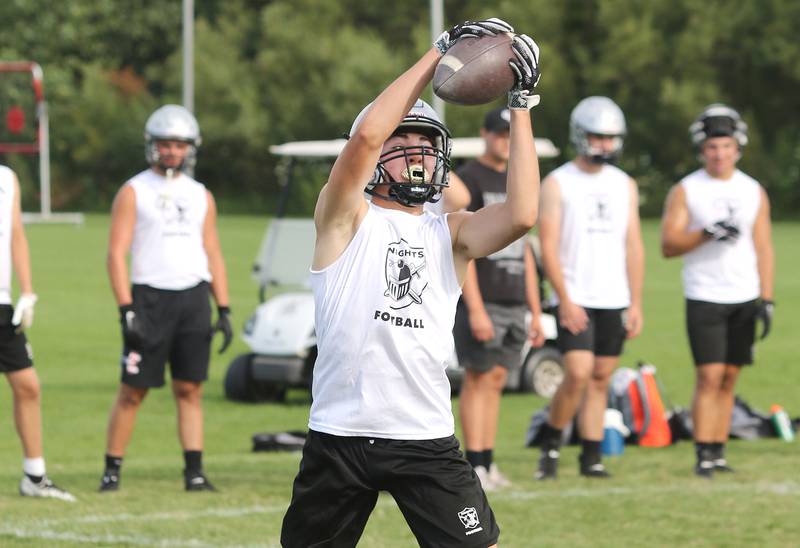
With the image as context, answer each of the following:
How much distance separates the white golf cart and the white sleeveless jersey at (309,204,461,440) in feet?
27.4

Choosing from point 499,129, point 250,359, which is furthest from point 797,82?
point 499,129

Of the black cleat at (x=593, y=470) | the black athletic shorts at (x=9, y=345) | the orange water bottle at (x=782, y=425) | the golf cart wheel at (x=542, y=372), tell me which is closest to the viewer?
the black athletic shorts at (x=9, y=345)

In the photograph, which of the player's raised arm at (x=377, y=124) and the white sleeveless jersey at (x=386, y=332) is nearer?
the player's raised arm at (x=377, y=124)

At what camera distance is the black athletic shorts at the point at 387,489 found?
509cm

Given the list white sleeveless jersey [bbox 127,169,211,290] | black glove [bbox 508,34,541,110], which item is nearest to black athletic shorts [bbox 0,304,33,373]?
white sleeveless jersey [bbox 127,169,211,290]

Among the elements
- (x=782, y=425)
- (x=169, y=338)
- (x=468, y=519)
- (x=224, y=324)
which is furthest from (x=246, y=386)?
(x=468, y=519)

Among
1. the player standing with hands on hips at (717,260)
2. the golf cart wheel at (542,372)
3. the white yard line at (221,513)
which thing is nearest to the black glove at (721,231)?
the player standing with hands on hips at (717,260)

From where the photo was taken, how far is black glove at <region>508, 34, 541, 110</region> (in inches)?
193

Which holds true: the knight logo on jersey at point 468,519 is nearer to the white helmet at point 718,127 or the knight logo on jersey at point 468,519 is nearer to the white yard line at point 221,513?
the white yard line at point 221,513

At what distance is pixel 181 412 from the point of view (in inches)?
361

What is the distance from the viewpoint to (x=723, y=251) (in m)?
9.64

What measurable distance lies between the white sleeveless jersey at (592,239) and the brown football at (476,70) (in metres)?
4.57

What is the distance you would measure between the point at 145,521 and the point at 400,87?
12.4ft

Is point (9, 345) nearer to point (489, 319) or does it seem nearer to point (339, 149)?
point (489, 319)
